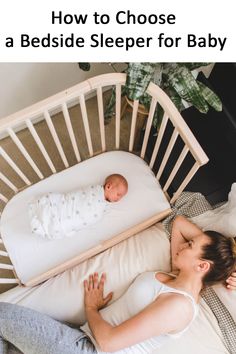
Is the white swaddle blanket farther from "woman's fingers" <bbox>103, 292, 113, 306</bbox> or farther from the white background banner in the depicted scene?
the white background banner

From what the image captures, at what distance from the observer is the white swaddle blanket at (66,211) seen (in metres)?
1.17

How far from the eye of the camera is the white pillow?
112cm

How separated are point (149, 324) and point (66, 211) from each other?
444 millimetres

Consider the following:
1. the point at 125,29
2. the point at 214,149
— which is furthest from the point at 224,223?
the point at 125,29

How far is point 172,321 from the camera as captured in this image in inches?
39.9

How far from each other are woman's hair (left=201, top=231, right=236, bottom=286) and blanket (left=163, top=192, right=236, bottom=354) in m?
0.12

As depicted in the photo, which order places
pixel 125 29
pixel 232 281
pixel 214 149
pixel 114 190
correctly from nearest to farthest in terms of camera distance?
pixel 125 29
pixel 232 281
pixel 114 190
pixel 214 149

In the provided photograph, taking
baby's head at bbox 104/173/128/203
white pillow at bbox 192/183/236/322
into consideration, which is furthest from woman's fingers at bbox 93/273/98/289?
white pillow at bbox 192/183/236/322

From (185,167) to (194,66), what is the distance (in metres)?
0.43

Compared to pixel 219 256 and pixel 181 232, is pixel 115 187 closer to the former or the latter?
pixel 181 232

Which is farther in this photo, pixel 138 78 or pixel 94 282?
pixel 94 282

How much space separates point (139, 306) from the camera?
1.07 m

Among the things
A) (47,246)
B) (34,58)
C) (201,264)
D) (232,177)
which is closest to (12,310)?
(47,246)

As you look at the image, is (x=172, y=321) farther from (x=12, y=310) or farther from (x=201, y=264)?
(x=12, y=310)
